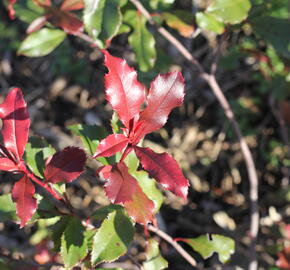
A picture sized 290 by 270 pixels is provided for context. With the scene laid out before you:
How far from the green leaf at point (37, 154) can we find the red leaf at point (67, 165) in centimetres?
11

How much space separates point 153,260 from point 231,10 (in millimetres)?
839

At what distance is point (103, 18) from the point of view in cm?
132

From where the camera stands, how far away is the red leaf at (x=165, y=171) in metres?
0.93

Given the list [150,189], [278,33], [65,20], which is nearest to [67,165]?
[150,189]

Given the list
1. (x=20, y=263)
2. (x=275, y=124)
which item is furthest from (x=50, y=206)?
(x=275, y=124)

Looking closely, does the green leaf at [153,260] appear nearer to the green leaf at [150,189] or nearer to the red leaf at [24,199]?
the green leaf at [150,189]

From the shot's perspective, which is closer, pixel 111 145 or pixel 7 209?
pixel 111 145

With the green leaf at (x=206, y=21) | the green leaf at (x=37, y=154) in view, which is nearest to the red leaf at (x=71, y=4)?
the green leaf at (x=206, y=21)

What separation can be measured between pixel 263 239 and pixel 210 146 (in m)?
0.61

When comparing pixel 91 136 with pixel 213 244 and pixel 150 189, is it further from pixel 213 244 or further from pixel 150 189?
pixel 213 244

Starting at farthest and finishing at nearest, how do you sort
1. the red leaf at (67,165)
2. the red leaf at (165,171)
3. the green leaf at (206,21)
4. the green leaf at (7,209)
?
the green leaf at (206,21), the green leaf at (7,209), the red leaf at (67,165), the red leaf at (165,171)

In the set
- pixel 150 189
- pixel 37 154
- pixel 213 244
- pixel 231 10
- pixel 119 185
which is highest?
pixel 231 10

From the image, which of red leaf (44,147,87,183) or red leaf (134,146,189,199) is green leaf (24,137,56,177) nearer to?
red leaf (44,147,87,183)

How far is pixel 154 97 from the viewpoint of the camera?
97 centimetres
